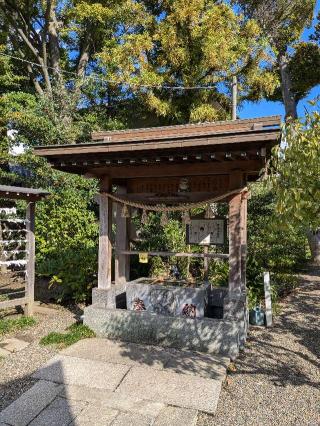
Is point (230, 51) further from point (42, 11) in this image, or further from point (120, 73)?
point (42, 11)

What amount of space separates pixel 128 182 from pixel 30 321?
3406 mm

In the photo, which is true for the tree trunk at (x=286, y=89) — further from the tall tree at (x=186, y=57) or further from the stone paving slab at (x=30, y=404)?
the stone paving slab at (x=30, y=404)

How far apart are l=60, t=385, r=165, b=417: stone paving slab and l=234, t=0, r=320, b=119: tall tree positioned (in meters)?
15.1

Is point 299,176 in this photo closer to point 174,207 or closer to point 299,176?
point 299,176

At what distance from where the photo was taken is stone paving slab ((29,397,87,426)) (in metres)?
3.53

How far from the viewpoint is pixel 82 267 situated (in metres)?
8.44

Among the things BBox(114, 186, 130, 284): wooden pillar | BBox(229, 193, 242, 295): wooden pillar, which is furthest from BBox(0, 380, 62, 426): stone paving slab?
BBox(229, 193, 242, 295): wooden pillar

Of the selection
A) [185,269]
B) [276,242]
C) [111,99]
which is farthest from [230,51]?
[185,269]

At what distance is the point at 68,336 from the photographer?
5910 millimetres

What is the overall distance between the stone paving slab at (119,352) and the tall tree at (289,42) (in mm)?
13987

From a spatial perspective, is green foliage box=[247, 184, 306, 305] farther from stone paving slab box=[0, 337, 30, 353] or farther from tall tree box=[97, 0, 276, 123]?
stone paving slab box=[0, 337, 30, 353]

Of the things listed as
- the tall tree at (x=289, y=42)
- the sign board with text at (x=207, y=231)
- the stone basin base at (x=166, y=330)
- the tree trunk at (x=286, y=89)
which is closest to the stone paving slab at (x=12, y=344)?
the stone basin base at (x=166, y=330)

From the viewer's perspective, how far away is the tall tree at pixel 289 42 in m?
16.2

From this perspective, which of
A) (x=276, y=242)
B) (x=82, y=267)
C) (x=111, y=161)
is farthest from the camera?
(x=276, y=242)
